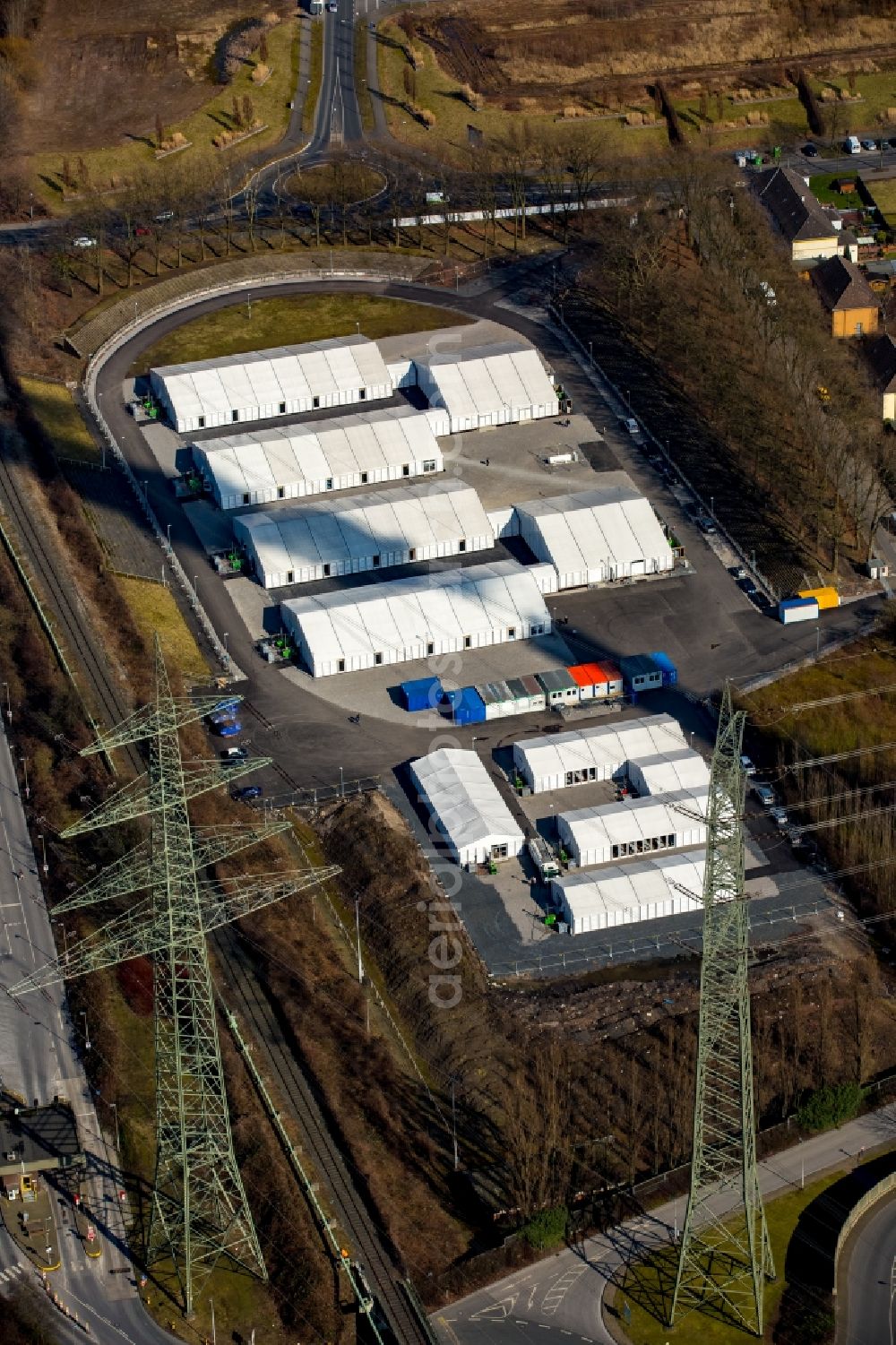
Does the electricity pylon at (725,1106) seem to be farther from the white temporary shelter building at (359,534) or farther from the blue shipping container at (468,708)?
the white temporary shelter building at (359,534)

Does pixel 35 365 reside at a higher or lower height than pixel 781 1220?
higher

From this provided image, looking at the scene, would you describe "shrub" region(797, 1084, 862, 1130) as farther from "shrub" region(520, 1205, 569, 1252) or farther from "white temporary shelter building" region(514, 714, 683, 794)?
"white temporary shelter building" region(514, 714, 683, 794)

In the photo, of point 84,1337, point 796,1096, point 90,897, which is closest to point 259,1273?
point 84,1337

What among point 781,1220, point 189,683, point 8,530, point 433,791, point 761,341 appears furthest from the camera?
point 761,341

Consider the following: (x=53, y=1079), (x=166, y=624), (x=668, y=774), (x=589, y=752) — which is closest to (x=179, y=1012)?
(x=53, y=1079)

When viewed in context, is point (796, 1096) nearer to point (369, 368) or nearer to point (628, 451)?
point (628, 451)

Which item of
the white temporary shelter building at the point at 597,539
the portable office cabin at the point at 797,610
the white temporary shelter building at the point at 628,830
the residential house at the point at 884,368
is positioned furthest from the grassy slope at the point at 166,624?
the residential house at the point at 884,368

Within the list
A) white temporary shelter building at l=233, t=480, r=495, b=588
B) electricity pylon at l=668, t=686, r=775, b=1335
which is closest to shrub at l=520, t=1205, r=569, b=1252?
electricity pylon at l=668, t=686, r=775, b=1335
